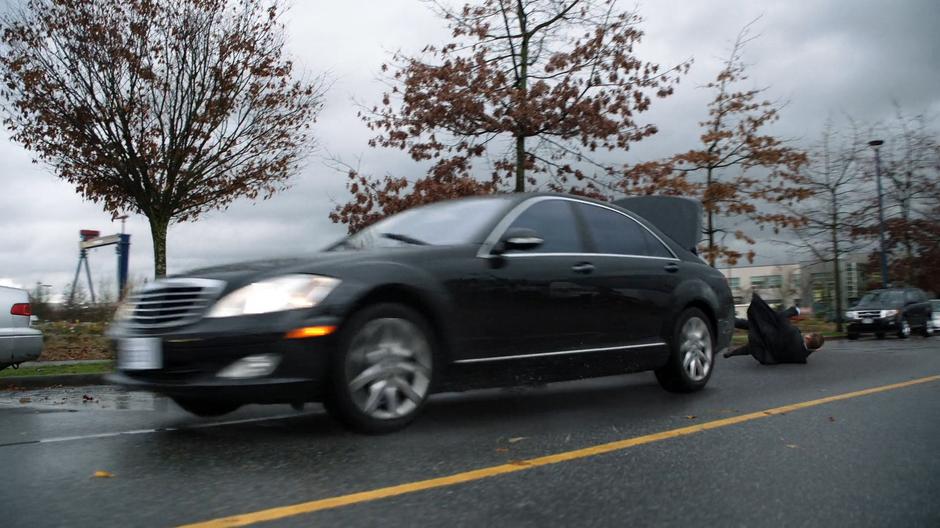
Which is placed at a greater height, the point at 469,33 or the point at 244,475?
the point at 469,33

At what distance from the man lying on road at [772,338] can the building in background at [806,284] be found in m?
18.5

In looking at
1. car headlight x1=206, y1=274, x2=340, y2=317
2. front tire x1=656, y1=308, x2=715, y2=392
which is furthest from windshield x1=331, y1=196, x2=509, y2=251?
front tire x1=656, y1=308, x2=715, y2=392

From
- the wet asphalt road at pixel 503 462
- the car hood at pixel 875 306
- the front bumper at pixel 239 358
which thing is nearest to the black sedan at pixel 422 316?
the front bumper at pixel 239 358

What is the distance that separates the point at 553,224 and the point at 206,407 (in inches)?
111

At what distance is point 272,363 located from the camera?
473cm

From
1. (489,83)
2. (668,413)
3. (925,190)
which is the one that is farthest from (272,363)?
(925,190)

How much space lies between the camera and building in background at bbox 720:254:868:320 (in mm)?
40938

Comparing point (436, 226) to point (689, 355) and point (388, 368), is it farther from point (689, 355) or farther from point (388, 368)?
point (689, 355)

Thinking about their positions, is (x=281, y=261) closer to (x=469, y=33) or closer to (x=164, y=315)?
(x=164, y=315)

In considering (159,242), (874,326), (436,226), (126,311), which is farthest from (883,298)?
(126,311)

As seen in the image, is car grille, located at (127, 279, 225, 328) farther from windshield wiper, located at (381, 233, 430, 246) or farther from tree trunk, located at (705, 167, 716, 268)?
tree trunk, located at (705, 167, 716, 268)

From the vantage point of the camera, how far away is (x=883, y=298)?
26.9 metres

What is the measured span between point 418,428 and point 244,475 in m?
1.61

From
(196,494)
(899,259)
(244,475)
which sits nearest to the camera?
(196,494)
